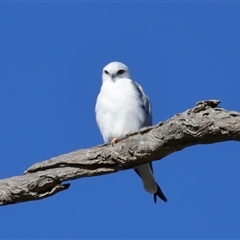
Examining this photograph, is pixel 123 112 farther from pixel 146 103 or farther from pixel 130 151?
pixel 130 151

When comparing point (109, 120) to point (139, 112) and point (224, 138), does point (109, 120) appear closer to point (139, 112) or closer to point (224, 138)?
point (139, 112)

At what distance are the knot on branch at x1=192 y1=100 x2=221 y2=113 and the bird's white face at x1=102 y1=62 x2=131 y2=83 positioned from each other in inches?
171

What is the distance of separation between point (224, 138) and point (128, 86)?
4.15 meters

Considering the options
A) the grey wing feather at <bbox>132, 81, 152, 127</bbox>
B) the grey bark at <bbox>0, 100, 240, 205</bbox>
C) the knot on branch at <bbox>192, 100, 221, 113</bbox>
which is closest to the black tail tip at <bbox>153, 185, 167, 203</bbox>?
the grey wing feather at <bbox>132, 81, 152, 127</bbox>

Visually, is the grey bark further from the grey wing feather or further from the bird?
the grey wing feather

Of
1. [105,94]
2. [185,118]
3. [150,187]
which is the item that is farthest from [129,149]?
[105,94]

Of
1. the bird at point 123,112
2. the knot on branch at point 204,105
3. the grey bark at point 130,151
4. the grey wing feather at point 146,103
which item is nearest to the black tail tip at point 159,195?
the bird at point 123,112

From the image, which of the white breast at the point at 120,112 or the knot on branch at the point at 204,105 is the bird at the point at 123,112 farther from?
the knot on branch at the point at 204,105

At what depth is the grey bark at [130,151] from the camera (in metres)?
5.20

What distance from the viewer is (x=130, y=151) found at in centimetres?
A: 606

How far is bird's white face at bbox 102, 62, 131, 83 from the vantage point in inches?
381

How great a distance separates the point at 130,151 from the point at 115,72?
12.5 ft

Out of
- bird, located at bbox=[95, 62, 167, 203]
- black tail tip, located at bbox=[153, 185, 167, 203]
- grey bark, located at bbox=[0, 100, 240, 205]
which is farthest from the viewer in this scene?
bird, located at bbox=[95, 62, 167, 203]

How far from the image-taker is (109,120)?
895cm
